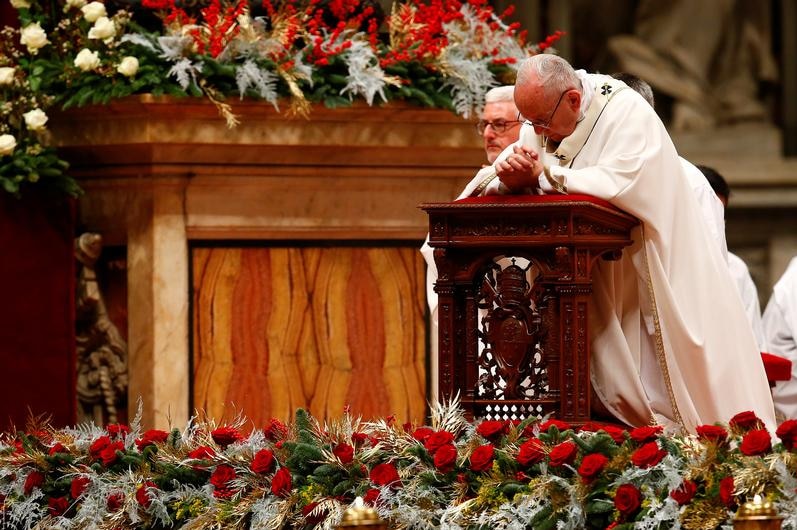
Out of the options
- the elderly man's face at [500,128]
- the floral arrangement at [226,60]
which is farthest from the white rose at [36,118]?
the elderly man's face at [500,128]

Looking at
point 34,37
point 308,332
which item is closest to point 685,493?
point 308,332

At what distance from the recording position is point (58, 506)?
5406 mm

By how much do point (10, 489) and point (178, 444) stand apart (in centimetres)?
53

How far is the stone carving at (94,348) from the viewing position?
7.57 meters

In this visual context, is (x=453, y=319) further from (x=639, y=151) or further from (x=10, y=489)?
(x=10, y=489)

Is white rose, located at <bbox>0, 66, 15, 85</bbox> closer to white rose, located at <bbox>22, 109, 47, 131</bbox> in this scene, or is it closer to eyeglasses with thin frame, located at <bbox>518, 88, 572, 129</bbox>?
white rose, located at <bbox>22, 109, 47, 131</bbox>

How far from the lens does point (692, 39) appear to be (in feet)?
43.6

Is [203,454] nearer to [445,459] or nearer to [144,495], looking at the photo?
[144,495]

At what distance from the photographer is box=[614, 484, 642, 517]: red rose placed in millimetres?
4570

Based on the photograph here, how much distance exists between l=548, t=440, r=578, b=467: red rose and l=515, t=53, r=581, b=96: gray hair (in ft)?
4.53

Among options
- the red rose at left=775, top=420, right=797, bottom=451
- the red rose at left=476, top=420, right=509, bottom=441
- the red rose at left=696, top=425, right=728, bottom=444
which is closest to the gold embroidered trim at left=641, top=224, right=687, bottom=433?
the red rose at left=476, top=420, right=509, bottom=441

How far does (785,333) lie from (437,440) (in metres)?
4.11

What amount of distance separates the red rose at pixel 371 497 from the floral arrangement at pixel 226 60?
244 cm

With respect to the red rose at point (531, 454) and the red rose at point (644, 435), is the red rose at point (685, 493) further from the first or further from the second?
the red rose at point (531, 454)
